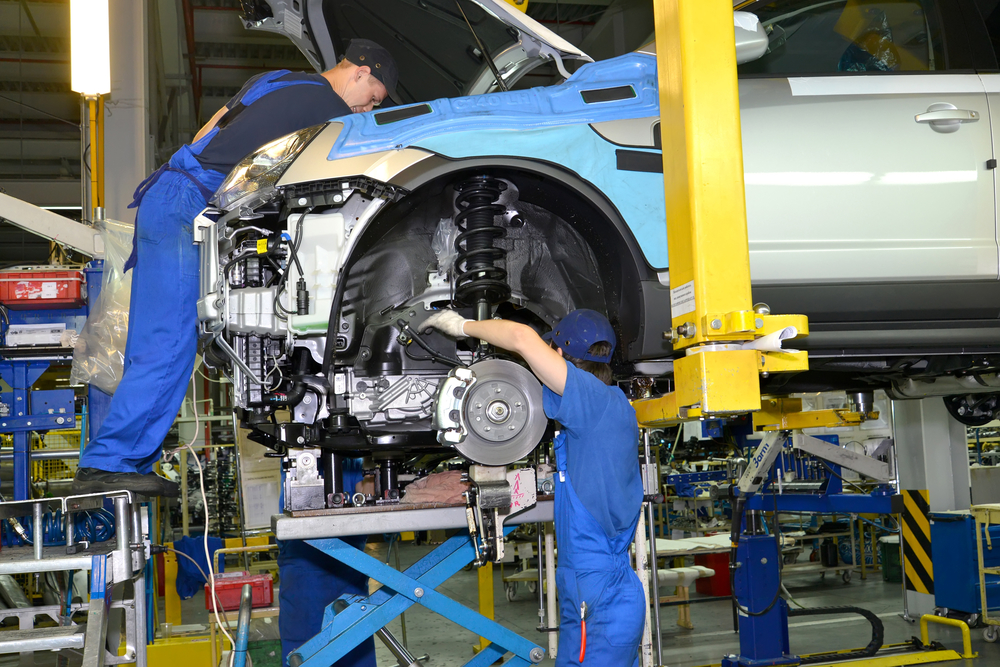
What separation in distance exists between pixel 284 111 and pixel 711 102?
139 cm

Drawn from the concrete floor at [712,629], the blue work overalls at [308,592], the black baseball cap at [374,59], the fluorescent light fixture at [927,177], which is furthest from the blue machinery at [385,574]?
the concrete floor at [712,629]

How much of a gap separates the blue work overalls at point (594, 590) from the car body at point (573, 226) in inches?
21.2


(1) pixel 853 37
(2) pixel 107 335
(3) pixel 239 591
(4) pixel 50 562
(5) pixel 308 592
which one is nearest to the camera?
(4) pixel 50 562

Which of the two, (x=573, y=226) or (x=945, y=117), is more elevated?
(x=945, y=117)

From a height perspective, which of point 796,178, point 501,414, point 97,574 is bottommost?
point 97,574

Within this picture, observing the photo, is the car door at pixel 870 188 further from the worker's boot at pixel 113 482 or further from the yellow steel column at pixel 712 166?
the worker's boot at pixel 113 482

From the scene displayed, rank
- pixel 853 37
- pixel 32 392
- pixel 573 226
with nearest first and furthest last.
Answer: pixel 573 226 → pixel 853 37 → pixel 32 392

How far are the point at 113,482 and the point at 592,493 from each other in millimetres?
1484

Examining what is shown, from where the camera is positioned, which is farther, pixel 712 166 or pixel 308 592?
pixel 308 592

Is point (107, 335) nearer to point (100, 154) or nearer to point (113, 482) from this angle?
point (113, 482)

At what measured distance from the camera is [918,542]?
667 cm

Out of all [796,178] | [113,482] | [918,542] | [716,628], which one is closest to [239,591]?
[113,482]

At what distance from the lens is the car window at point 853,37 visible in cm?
286

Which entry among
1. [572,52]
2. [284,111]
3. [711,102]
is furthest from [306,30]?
[711,102]
